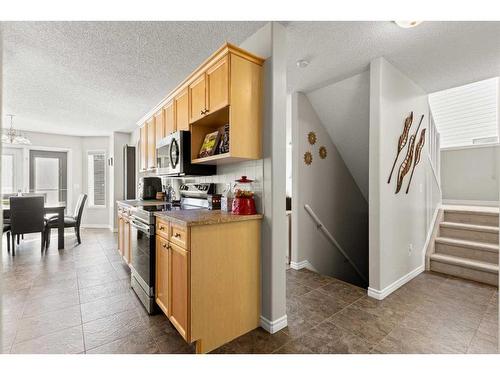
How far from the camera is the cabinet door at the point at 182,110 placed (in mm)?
2496

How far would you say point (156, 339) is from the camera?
1.81 meters

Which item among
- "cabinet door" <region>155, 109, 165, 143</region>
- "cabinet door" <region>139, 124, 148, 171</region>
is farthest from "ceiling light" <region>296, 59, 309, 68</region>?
"cabinet door" <region>139, 124, 148, 171</region>

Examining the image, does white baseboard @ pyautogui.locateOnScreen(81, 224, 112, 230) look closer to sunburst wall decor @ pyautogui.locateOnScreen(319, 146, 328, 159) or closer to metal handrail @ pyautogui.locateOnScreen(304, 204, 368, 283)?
metal handrail @ pyautogui.locateOnScreen(304, 204, 368, 283)

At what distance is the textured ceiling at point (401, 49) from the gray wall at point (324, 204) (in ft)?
2.36

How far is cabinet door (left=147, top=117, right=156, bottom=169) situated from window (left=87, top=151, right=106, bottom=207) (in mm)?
3460

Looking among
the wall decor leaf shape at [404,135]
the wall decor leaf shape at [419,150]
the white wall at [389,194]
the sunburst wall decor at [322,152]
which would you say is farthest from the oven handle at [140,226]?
the wall decor leaf shape at [419,150]

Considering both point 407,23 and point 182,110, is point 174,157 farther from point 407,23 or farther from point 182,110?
point 407,23

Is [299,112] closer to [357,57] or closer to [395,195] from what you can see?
[357,57]

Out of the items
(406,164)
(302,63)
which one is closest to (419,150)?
(406,164)

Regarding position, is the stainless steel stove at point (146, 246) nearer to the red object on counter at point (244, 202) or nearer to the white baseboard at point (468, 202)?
the red object on counter at point (244, 202)

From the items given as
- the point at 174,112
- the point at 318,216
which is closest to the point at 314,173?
the point at 318,216

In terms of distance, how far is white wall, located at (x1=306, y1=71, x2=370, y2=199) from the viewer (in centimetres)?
289

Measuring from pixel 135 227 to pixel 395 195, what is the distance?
281 centimetres

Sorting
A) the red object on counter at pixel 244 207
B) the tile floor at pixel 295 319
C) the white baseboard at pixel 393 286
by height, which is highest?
the red object on counter at pixel 244 207
